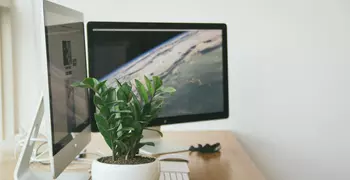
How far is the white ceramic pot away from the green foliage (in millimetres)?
53

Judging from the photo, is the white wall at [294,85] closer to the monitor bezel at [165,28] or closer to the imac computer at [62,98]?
the monitor bezel at [165,28]

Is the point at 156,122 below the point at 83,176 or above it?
above

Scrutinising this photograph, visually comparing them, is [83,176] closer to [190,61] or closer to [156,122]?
[156,122]

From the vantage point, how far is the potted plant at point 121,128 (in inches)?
47.0

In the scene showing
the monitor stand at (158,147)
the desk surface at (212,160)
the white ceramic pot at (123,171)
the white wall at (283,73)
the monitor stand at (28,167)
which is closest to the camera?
the white ceramic pot at (123,171)

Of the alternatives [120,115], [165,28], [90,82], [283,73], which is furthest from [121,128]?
[283,73]

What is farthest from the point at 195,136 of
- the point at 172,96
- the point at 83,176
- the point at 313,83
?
the point at 83,176

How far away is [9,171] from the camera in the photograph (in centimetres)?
164

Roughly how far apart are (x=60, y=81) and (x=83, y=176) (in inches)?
13.7

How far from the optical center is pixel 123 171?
118 centimetres

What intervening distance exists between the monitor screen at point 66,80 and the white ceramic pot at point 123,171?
125mm

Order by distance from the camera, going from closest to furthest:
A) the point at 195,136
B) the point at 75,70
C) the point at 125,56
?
the point at 75,70
the point at 125,56
the point at 195,136

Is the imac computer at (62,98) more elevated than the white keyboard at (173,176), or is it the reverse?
the imac computer at (62,98)

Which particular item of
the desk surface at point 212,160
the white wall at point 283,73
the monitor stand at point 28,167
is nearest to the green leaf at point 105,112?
the monitor stand at point 28,167
